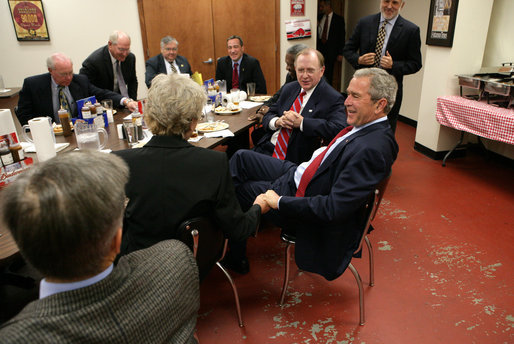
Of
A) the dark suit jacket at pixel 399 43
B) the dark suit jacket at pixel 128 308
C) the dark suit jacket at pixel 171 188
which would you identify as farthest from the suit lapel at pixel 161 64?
the dark suit jacket at pixel 128 308

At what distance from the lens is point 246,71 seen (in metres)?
4.62

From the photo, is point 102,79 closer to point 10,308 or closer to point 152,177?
point 10,308

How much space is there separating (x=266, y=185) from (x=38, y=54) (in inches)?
189

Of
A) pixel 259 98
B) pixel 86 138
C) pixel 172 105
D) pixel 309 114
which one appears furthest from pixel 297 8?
pixel 172 105

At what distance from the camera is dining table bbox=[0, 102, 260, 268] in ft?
4.42

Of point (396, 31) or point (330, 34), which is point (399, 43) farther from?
point (330, 34)

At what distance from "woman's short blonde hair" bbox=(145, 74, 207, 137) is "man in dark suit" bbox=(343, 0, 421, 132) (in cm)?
250

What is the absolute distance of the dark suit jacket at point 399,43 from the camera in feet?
11.4

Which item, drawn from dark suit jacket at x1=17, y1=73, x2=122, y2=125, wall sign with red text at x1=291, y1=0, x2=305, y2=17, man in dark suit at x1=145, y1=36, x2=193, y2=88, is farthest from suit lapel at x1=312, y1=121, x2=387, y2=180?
wall sign with red text at x1=291, y1=0, x2=305, y2=17

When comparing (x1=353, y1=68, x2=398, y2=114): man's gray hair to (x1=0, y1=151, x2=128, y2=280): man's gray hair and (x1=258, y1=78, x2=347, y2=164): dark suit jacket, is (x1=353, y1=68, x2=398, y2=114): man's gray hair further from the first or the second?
(x1=0, y1=151, x2=128, y2=280): man's gray hair

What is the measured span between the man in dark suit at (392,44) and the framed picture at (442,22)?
612 mm

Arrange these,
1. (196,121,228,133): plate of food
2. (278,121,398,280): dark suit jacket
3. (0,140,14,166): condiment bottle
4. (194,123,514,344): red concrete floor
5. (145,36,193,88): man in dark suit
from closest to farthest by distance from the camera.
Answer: (278,121,398,280): dark suit jacket < (0,140,14,166): condiment bottle < (194,123,514,344): red concrete floor < (196,121,228,133): plate of food < (145,36,193,88): man in dark suit

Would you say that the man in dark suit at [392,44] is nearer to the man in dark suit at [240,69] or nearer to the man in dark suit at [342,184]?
the man in dark suit at [240,69]

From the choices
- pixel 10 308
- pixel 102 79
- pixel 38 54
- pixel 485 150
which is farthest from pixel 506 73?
pixel 38 54
